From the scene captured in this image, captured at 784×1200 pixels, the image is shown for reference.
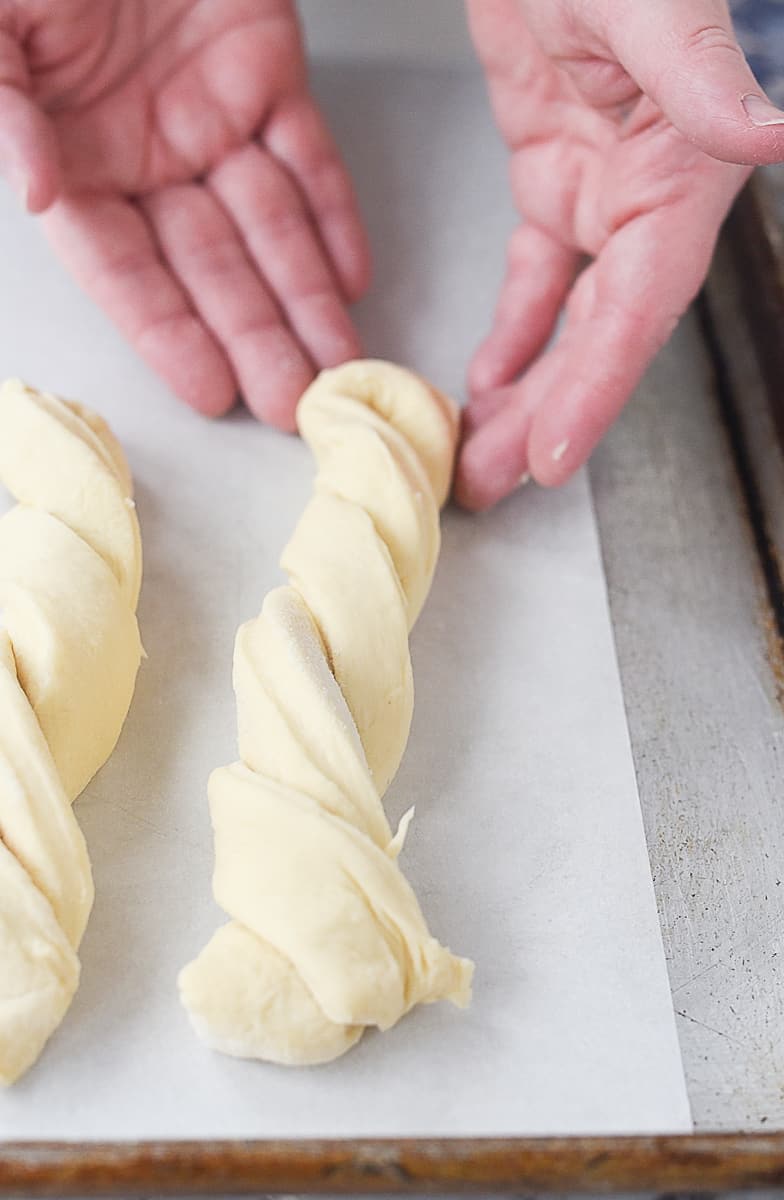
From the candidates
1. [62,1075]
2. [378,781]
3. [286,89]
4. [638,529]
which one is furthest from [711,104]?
[62,1075]

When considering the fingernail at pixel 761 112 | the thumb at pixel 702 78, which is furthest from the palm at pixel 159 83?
the fingernail at pixel 761 112

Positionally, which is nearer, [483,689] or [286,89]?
[483,689]

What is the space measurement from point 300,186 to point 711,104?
0.82 metres

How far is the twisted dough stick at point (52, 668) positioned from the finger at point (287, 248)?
13.8 inches

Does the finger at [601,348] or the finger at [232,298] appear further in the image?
the finger at [232,298]

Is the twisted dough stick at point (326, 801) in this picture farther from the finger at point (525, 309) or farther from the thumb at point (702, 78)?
the thumb at point (702, 78)

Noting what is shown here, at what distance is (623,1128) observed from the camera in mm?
998

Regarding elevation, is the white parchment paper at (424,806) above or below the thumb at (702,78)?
below

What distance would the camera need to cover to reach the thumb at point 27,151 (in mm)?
1401

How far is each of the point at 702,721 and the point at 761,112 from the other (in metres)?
0.64

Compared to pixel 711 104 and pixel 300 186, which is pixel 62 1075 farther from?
pixel 300 186

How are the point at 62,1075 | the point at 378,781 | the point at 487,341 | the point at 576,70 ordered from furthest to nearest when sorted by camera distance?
the point at 487,341 < the point at 576,70 < the point at 378,781 < the point at 62,1075

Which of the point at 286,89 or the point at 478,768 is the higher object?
the point at 286,89

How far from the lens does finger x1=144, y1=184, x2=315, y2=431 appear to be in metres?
1.56
